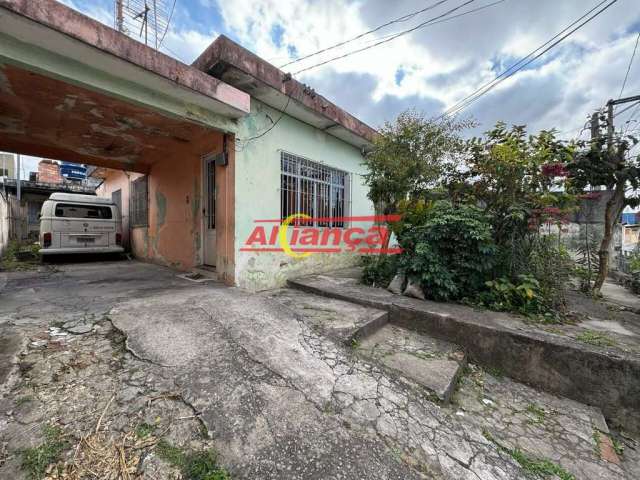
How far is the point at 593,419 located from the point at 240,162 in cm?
493

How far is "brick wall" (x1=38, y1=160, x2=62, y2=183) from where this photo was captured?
1488 cm

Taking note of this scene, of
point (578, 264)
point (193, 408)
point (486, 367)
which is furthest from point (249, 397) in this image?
point (578, 264)

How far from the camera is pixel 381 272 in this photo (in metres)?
4.55

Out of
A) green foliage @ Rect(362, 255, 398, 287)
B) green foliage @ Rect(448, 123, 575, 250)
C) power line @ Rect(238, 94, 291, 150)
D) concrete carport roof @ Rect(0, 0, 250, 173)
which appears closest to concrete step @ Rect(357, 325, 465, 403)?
green foliage @ Rect(362, 255, 398, 287)

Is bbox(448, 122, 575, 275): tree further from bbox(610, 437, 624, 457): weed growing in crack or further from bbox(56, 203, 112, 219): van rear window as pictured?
bbox(56, 203, 112, 219): van rear window

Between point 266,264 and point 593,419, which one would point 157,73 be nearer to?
point 266,264

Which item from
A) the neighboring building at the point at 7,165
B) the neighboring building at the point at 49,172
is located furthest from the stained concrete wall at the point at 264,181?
the neighboring building at the point at 49,172

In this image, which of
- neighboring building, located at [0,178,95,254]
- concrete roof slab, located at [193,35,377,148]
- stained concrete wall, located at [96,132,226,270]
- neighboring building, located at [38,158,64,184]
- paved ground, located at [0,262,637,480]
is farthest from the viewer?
neighboring building, located at [38,158,64,184]

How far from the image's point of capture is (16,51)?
7.68ft

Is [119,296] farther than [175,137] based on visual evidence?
No

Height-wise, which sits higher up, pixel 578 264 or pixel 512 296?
pixel 578 264

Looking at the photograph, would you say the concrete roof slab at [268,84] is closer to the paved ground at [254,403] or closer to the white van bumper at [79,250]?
the paved ground at [254,403]

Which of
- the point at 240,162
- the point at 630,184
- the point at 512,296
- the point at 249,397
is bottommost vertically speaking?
the point at 249,397

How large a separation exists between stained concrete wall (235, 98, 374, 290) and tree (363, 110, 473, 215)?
150cm
